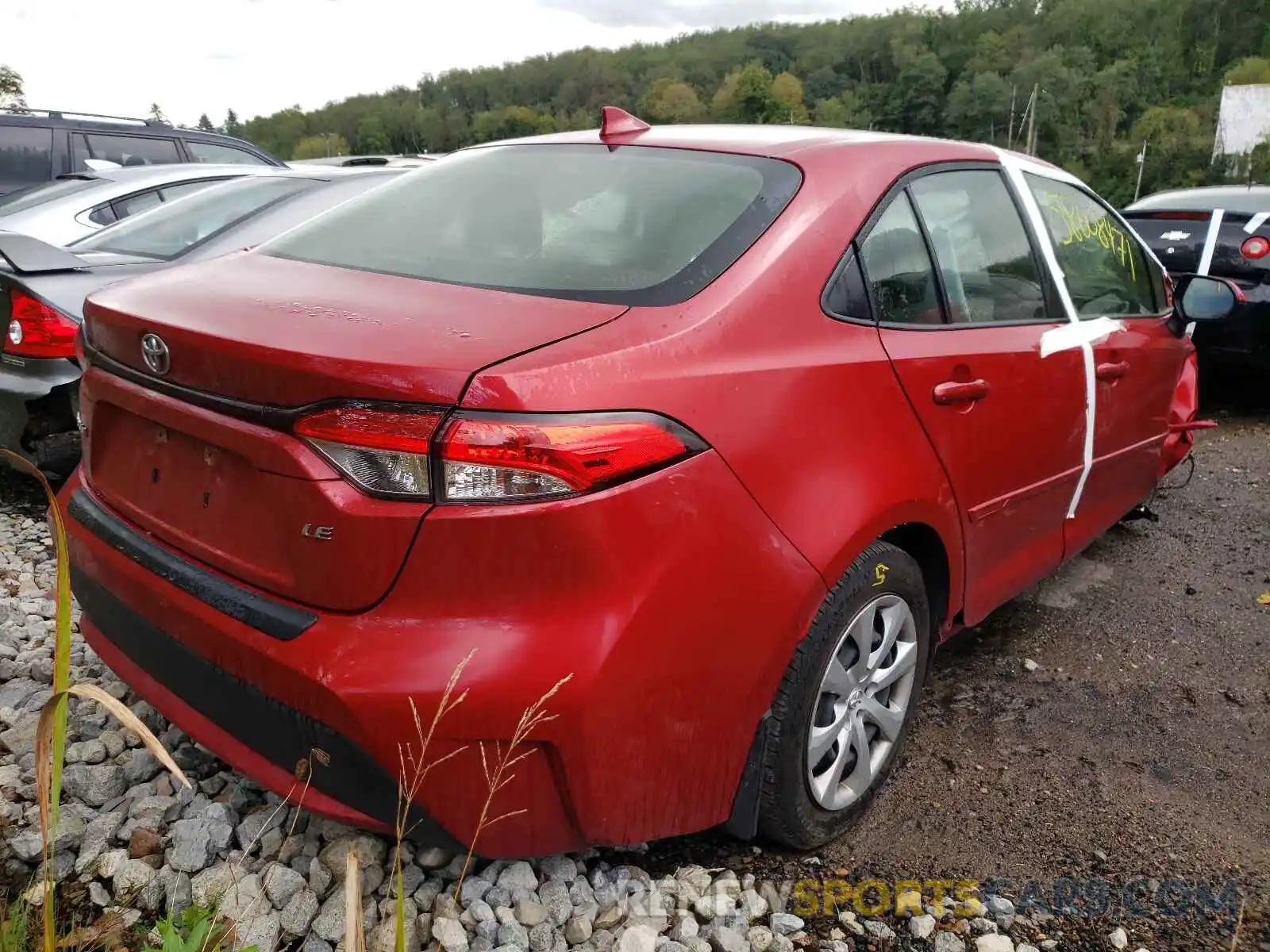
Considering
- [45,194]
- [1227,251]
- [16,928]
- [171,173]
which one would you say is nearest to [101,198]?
[171,173]

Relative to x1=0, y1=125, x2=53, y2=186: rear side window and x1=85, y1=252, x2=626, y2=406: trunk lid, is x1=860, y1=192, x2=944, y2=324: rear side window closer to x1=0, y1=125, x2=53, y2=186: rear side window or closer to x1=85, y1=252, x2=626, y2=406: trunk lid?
x1=85, y1=252, x2=626, y2=406: trunk lid

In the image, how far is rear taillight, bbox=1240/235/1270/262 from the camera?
5.49 metres

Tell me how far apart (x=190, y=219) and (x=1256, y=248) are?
5787 millimetres

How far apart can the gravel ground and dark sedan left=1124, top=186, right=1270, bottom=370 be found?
10.6ft

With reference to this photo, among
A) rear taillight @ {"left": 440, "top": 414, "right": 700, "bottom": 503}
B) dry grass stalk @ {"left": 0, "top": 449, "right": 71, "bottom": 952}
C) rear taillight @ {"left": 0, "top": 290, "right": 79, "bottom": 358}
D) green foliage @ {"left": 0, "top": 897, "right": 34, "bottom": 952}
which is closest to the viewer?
dry grass stalk @ {"left": 0, "top": 449, "right": 71, "bottom": 952}

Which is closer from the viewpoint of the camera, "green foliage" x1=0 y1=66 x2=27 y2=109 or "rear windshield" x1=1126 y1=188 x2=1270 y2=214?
"rear windshield" x1=1126 y1=188 x2=1270 y2=214

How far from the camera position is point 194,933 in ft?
5.08

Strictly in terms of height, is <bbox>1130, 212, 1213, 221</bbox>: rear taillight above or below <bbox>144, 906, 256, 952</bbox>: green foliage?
above

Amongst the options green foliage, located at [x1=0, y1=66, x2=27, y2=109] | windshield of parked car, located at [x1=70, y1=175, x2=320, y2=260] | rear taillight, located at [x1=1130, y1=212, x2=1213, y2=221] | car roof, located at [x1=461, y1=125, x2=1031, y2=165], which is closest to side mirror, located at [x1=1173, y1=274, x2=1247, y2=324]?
car roof, located at [x1=461, y1=125, x2=1031, y2=165]

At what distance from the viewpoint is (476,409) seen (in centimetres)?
146

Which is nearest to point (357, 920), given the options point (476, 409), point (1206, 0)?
point (476, 409)

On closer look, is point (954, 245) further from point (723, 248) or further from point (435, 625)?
point (435, 625)

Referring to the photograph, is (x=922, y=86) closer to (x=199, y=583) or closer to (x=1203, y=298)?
(x=1203, y=298)

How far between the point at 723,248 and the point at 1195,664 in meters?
2.37
